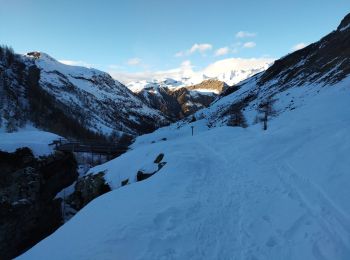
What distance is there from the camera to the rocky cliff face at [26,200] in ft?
135

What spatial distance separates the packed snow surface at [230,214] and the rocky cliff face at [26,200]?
90.8 feet

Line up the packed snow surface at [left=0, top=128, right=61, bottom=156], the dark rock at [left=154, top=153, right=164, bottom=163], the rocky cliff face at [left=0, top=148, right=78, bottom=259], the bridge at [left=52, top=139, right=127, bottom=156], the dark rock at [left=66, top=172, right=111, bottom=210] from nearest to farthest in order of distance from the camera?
the dark rock at [left=154, top=153, right=164, bottom=163]
the dark rock at [left=66, top=172, right=111, bottom=210]
the rocky cliff face at [left=0, top=148, right=78, bottom=259]
the packed snow surface at [left=0, top=128, right=61, bottom=156]
the bridge at [left=52, top=139, right=127, bottom=156]

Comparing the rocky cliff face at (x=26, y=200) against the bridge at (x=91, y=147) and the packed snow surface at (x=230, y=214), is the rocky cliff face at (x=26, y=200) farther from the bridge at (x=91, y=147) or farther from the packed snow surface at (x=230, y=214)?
the packed snow surface at (x=230, y=214)

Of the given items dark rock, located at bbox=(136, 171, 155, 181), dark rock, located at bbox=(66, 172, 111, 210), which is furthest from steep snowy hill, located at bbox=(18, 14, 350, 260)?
dark rock, located at bbox=(66, 172, 111, 210)

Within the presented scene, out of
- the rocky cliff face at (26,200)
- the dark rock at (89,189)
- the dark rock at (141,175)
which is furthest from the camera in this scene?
the rocky cliff face at (26,200)

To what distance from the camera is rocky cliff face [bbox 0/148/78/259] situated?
135 ft

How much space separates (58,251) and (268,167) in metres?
14.1

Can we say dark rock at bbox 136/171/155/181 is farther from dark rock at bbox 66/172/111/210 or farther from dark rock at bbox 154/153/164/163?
dark rock at bbox 66/172/111/210

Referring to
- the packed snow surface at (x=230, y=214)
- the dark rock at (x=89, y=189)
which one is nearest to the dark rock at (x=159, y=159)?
the packed snow surface at (x=230, y=214)

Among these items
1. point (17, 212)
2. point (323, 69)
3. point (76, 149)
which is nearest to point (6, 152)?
point (17, 212)

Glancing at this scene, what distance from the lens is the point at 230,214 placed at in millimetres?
13812

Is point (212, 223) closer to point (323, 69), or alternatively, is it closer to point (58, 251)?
point (58, 251)

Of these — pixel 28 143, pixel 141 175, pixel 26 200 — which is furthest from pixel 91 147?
pixel 141 175

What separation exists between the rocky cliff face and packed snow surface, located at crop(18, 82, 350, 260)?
27677 mm
